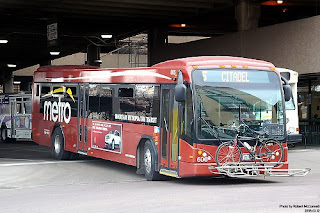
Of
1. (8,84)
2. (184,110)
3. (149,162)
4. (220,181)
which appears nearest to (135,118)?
(149,162)

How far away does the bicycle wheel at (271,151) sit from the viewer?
15.6 m

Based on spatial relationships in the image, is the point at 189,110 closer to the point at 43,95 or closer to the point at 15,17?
the point at 43,95

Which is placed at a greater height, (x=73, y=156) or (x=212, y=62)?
(x=212, y=62)

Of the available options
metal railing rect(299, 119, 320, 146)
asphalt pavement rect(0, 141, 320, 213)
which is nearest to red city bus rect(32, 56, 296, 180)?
asphalt pavement rect(0, 141, 320, 213)

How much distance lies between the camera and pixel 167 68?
53.8 feet

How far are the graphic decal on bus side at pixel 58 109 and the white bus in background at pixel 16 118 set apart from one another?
958 centimetres

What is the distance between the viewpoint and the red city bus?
15.3 metres

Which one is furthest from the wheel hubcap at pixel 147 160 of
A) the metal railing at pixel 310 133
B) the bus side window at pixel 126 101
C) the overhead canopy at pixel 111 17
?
Result: the overhead canopy at pixel 111 17

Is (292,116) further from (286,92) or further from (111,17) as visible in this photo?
(111,17)

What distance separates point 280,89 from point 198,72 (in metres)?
2.00

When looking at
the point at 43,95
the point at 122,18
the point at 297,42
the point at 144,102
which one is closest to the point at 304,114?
the point at 297,42

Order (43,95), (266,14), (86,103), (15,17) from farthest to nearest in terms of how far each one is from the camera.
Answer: (266,14) < (15,17) < (43,95) < (86,103)

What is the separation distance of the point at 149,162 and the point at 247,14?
57.8 ft

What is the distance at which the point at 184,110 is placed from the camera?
15609 mm
